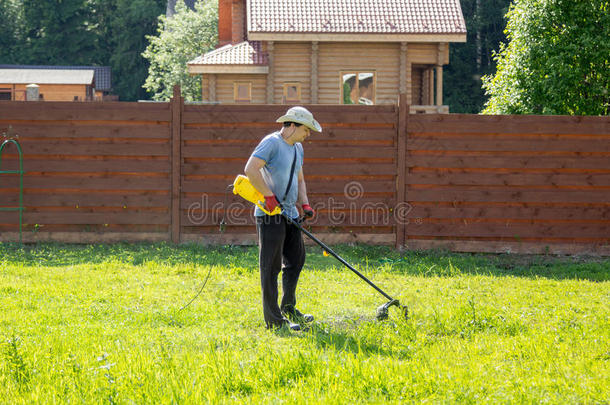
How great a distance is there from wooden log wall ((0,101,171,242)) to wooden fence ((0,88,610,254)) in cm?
2

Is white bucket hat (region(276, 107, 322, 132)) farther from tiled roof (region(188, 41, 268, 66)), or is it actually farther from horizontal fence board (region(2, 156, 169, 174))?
tiled roof (region(188, 41, 268, 66))

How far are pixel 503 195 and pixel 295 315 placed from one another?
510 cm

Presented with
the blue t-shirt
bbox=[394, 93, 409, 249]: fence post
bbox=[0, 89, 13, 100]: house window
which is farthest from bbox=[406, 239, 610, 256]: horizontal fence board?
bbox=[0, 89, 13, 100]: house window

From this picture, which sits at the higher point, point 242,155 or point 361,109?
point 361,109

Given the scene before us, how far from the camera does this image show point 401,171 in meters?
10.1

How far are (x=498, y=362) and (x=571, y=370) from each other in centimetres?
48

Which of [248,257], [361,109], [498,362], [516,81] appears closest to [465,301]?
[498,362]

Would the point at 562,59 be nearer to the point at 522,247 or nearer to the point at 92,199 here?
the point at 522,247

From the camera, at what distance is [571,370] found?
4.56 m

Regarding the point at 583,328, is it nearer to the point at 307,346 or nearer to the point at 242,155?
the point at 307,346

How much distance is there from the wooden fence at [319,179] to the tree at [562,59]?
2862 millimetres

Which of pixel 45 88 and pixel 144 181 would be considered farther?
pixel 45 88

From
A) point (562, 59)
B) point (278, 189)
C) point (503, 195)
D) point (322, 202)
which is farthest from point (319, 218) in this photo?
point (562, 59)

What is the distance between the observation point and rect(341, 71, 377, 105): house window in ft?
67.8
